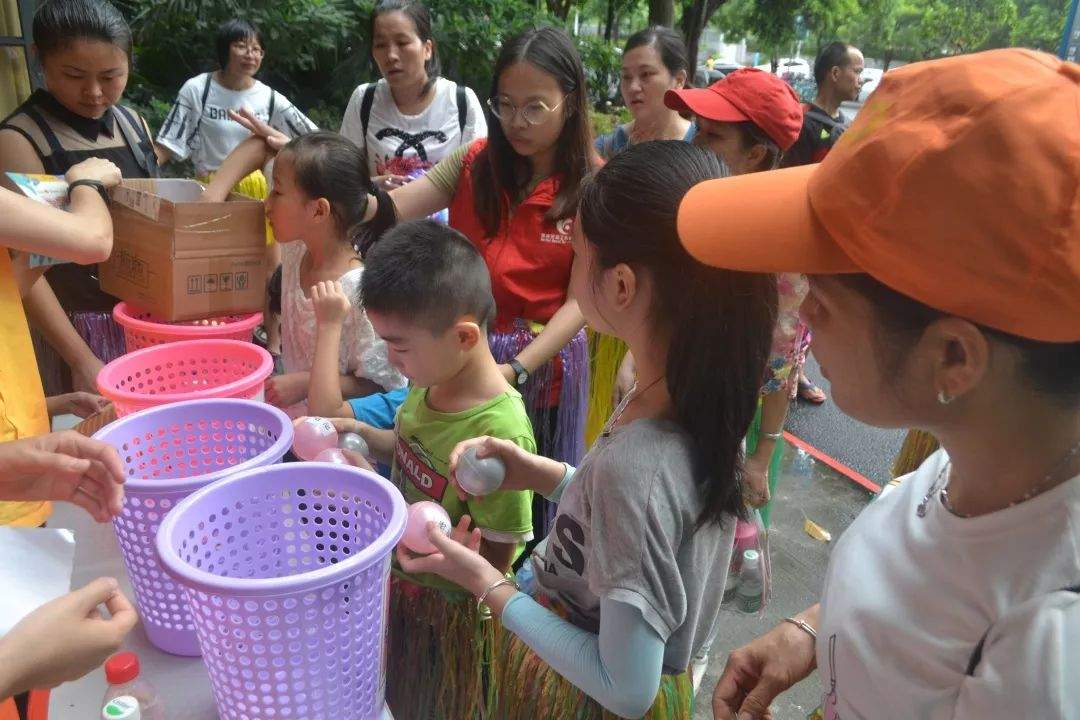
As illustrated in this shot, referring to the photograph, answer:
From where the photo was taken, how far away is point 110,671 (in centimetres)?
108

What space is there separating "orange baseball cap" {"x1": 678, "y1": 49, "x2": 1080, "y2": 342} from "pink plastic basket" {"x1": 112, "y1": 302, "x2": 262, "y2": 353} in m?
1.61

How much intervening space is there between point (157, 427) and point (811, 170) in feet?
4.18

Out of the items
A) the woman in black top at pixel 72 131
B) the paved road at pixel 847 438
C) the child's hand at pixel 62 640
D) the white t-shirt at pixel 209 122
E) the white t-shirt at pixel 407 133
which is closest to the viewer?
the child's hand at pixel 62 640

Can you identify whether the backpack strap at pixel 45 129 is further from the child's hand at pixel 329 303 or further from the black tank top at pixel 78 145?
the child's hand at pixel 329 303

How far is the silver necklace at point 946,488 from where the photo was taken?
0.77 m

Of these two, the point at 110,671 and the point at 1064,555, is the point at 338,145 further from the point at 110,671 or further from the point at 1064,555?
the point at 1064,555

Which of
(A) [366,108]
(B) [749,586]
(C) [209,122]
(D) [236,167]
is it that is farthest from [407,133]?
(B) [749,586]

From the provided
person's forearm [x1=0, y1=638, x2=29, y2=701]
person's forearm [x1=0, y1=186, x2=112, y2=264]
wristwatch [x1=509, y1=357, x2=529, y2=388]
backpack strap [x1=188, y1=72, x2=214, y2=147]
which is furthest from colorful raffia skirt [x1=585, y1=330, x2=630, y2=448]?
backpack strap [x1=188, y1=72, x2=214, y2=147]

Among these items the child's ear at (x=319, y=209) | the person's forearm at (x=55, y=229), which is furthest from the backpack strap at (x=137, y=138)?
the person's forearm at (x=55, y=229)

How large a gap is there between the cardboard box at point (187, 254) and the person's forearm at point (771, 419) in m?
1.63

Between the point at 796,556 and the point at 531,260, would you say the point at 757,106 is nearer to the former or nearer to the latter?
the point at 531,260

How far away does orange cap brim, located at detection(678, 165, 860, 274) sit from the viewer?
2.53 feet

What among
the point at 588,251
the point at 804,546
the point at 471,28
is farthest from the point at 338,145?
the point at 471,28

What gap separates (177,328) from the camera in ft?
6.24
